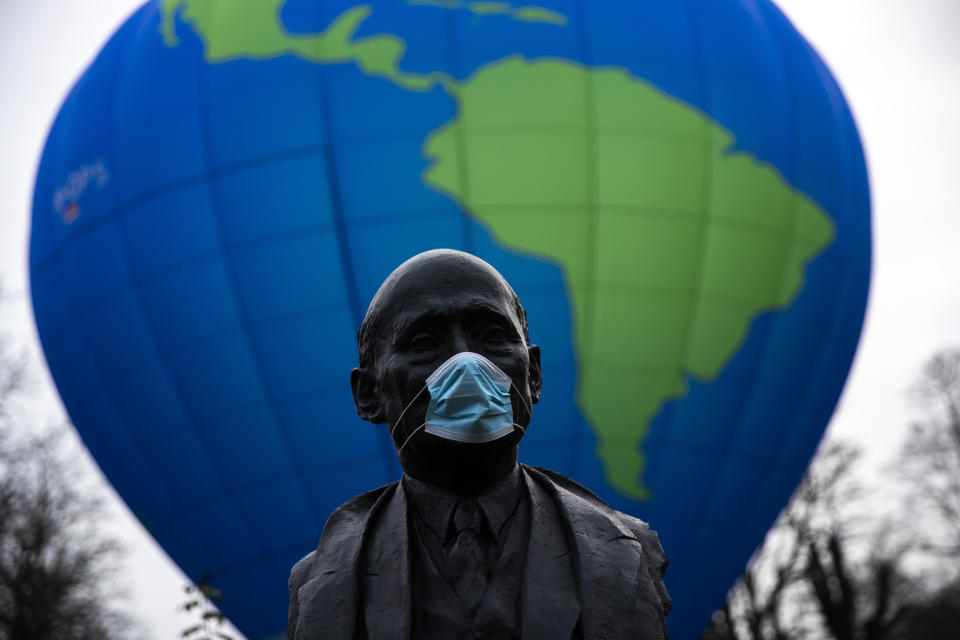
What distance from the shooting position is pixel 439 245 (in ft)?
29.6

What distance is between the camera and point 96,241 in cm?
1043

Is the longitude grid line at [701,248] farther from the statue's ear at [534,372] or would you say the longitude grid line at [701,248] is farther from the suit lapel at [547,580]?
the suit lapel at [547,580]

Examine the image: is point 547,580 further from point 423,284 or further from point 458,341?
point 423,284

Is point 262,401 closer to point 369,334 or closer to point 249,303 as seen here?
point 249,303

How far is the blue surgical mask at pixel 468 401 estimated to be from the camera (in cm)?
215

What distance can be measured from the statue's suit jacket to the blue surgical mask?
23 cm

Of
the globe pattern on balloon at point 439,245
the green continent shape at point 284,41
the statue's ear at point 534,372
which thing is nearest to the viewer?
the statue's ear at point 534,372

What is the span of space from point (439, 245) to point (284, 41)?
2634 mm

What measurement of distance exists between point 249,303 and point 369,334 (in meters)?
7.19

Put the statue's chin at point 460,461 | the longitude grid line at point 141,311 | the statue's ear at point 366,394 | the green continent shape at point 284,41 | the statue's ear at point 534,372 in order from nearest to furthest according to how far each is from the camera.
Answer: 1. the statue's chin at point 460,461
2. the statue's ear at point 366,394
3. the statue's ear at point 534,372
4. the green continent shape at point 284,41
5. the longitude grid line at point 141,311

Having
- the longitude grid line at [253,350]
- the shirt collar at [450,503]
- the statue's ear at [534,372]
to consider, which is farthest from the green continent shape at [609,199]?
the shirt collar at [450,503]

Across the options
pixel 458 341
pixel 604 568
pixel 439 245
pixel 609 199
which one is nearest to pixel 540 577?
pixel 604 568

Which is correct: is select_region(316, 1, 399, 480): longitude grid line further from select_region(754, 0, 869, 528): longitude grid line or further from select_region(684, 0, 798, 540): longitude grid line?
select_region(754, 0, 869, 528): longitude grid line

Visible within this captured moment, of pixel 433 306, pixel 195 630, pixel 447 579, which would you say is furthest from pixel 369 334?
pixel 195 630
